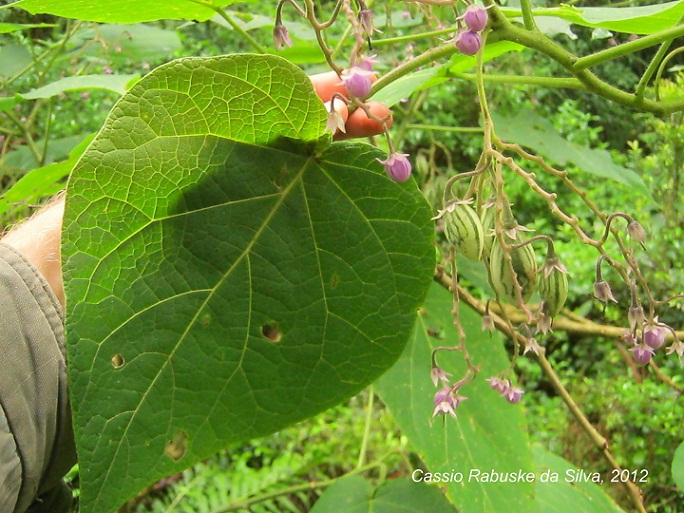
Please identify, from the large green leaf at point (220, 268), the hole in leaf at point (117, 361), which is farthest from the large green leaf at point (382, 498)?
the hole in leaf at point (117, 361)

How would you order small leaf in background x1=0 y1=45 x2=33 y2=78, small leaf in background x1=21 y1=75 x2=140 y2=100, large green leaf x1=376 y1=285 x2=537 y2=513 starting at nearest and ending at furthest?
large green leaf x1=376 y1=285 x2=537 y2=513 < small leaf in background x1=21 y1=75 x2=140 y2=100 < small leaf in background x1=0 y1=45 x2=33 y2=78

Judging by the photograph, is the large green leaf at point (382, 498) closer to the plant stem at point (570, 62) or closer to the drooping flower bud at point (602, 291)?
the drooping flower bud at point (602, 291)

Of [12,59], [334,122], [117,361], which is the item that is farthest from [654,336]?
[12,59]

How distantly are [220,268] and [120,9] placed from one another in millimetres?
345

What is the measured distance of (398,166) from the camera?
0.55m

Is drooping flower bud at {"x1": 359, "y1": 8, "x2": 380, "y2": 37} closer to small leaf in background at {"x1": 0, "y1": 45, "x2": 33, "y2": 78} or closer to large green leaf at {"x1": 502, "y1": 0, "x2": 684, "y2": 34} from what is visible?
large green leaf at {"x1": 502, "y1": 0, "x2": 684, "y2": 34}

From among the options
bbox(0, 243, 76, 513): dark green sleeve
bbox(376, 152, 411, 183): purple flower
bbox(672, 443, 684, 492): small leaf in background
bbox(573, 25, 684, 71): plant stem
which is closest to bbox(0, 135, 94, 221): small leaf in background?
bbox(0, 243, 76, 513): dark green sleeve

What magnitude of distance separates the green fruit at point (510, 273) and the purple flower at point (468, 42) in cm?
16

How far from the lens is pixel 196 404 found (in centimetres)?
57

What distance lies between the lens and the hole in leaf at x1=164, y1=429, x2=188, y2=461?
0.55m

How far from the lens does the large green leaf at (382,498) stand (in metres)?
1.02

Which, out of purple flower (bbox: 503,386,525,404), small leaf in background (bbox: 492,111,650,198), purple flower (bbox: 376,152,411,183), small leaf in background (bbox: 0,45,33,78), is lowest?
small leaf in background (bbox: 492,111,650,198)

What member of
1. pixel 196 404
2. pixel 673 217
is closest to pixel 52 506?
pixel 196 404

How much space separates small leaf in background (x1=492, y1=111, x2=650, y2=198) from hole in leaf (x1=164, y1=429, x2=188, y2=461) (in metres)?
0.95
